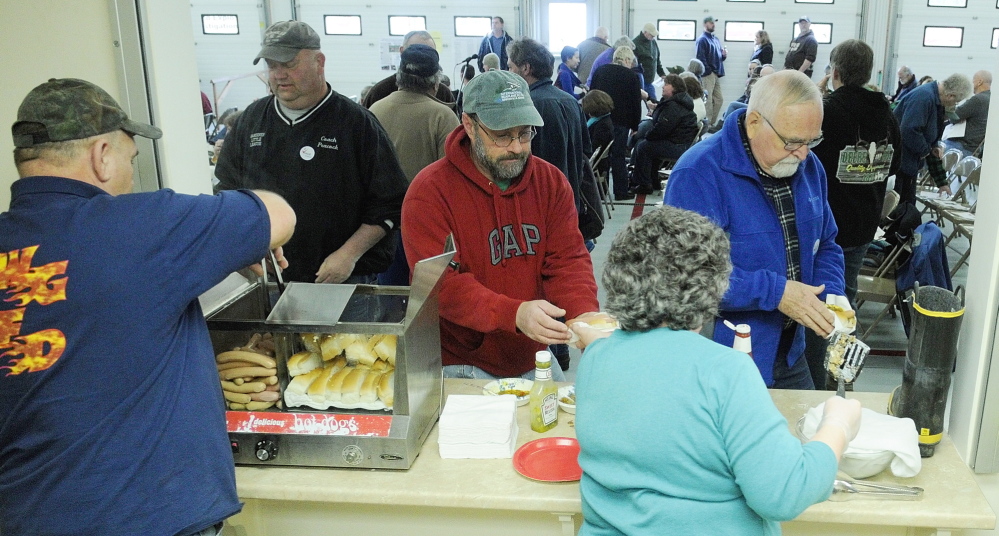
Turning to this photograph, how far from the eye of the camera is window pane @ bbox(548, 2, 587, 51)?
13.9 meters

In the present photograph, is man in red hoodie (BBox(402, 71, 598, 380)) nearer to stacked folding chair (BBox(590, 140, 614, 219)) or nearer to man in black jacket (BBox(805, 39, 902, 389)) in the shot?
man in black jacket (BBox(805, 39, 902, 389))

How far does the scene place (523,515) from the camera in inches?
77.6

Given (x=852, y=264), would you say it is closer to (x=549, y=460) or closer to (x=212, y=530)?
(x=549, y=460)

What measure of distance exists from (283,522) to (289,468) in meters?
0.21

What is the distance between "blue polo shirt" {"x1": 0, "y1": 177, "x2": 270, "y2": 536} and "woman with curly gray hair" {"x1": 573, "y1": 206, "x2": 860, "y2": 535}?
0.74 m

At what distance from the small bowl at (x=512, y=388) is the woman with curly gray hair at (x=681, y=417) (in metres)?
0.78

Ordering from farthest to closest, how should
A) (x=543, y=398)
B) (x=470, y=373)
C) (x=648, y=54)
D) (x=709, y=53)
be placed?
1. (x=709, y=53)
2. (x=648, y=54)
3. (x=470, y=373)
4. (x=543, y=398)

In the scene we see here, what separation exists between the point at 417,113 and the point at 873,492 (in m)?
3.05

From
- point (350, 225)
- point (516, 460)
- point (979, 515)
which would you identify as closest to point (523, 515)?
point (516, 460)

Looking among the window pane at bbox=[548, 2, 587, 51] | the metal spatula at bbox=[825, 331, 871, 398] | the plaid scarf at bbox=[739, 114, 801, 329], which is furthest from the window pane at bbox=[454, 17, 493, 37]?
the metal spatula at bbox=[825, 331, 871, 398]

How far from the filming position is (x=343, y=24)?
14383mm

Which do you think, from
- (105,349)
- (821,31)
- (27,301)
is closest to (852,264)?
(105,349)

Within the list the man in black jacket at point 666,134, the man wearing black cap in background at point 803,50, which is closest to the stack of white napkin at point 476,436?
the man in black jacket at point 666,134

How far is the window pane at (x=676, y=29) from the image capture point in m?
14.0
